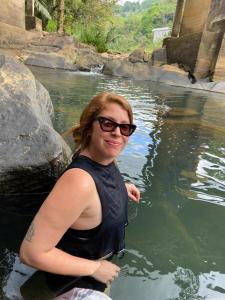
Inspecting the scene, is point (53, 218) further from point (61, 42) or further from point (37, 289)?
point (61, 42)

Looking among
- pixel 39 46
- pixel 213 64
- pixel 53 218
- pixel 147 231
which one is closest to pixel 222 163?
pixel 147 231

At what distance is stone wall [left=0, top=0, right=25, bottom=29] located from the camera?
43.8 ft

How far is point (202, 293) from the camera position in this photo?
2006mm

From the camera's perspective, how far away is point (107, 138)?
1589 millimetres

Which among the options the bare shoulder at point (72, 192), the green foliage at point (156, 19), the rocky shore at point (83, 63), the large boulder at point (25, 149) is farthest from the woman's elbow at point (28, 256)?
the green foliage at point (156, 19)

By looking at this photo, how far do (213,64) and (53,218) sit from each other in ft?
44.3

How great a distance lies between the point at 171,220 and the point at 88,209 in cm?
145

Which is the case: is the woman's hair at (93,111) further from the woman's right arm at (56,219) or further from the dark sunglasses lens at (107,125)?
the woman's right arm at (56,219)

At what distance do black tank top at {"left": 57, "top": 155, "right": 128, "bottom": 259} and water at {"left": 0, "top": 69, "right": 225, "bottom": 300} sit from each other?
0.46 metres

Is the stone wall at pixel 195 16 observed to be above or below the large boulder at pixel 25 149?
above

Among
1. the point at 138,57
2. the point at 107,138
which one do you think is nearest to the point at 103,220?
the point at 107,138

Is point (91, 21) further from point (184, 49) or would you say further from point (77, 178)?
point (77, 178)

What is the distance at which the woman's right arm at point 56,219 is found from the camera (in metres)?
1.31

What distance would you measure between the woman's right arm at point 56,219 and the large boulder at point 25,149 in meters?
1.19
